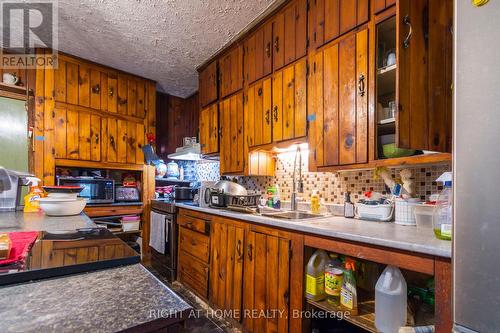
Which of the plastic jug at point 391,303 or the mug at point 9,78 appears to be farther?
the mug at point 9,78

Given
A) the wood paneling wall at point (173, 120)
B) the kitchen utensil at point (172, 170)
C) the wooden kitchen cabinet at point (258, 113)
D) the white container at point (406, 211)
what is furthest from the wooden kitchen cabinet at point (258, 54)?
the kitchen utensil at point (172, 170)

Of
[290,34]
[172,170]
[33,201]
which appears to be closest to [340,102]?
[290,34]

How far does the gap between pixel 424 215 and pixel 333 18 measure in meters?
1.35

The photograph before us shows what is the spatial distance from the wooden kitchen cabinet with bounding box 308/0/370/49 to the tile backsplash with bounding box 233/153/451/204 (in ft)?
3.10

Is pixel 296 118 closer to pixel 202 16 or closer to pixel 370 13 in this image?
pixel 370 13

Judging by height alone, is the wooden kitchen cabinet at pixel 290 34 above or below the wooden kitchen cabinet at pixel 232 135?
above

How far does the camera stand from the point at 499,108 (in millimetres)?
618

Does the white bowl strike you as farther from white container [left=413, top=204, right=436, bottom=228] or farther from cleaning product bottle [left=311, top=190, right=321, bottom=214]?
white container [left=413, top=204, right=436, bottom=228]

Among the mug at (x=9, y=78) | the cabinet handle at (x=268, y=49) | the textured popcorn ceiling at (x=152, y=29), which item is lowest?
the mug at (x=9, y=78)

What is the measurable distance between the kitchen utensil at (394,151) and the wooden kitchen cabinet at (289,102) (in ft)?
1.99

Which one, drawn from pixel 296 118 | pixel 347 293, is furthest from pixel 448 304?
pixel 296 118

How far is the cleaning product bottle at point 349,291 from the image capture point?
1222mm

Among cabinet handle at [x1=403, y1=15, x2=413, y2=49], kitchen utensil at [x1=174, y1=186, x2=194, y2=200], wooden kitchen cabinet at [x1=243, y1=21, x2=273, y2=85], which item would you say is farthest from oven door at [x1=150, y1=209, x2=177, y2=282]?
cabinet handle at [x1=403, y1=15, x2=413, y2=49]

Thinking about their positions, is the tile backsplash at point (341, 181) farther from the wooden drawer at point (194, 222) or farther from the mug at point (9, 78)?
the mug at point (9, 78)
